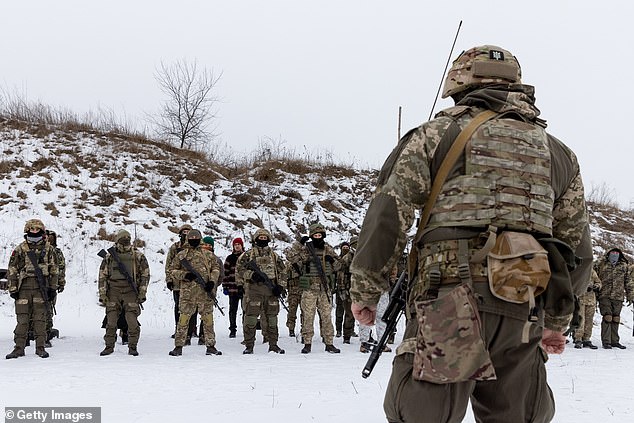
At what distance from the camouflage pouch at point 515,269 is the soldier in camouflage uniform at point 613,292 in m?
11.2

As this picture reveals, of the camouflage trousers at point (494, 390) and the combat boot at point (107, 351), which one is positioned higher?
the camouflage trousers at point (494, 390)

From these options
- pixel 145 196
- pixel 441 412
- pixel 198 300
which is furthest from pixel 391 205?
pixel 145 196

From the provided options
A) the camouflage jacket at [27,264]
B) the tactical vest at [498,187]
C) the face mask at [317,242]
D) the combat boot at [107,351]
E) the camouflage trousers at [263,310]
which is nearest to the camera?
the tactical vest at [498,187]

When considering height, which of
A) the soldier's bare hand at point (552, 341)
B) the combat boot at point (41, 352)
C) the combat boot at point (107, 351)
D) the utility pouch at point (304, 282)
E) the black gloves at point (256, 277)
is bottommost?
the combat boot at point (107, 351)

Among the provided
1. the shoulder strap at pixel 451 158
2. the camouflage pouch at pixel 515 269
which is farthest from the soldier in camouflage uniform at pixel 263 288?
the camouflage pouch at pixel 515 269

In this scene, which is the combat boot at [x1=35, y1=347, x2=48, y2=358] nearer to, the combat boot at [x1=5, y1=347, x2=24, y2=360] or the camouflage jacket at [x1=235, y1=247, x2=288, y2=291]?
the combat boot at [x1=5, y1=347, x2=24, y2=360]

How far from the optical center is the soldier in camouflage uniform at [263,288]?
9.80m

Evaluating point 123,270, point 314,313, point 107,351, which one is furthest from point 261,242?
point 107,351

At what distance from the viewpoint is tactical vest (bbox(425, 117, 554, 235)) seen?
2189mm

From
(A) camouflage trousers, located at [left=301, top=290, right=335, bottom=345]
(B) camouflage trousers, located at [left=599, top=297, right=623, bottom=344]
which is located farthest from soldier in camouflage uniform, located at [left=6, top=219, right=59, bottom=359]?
(B) camouflage trousers, located at [left=599, top=297, right=623, bottom=344]

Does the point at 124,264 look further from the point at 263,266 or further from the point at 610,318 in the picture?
the point at 610,318

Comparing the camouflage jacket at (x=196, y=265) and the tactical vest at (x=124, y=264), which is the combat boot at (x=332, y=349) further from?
the tactical vest at (x=124, y=264)

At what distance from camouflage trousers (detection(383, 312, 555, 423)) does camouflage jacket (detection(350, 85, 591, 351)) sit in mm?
101

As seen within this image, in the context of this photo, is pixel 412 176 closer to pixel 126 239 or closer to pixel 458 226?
pixel 458 226
